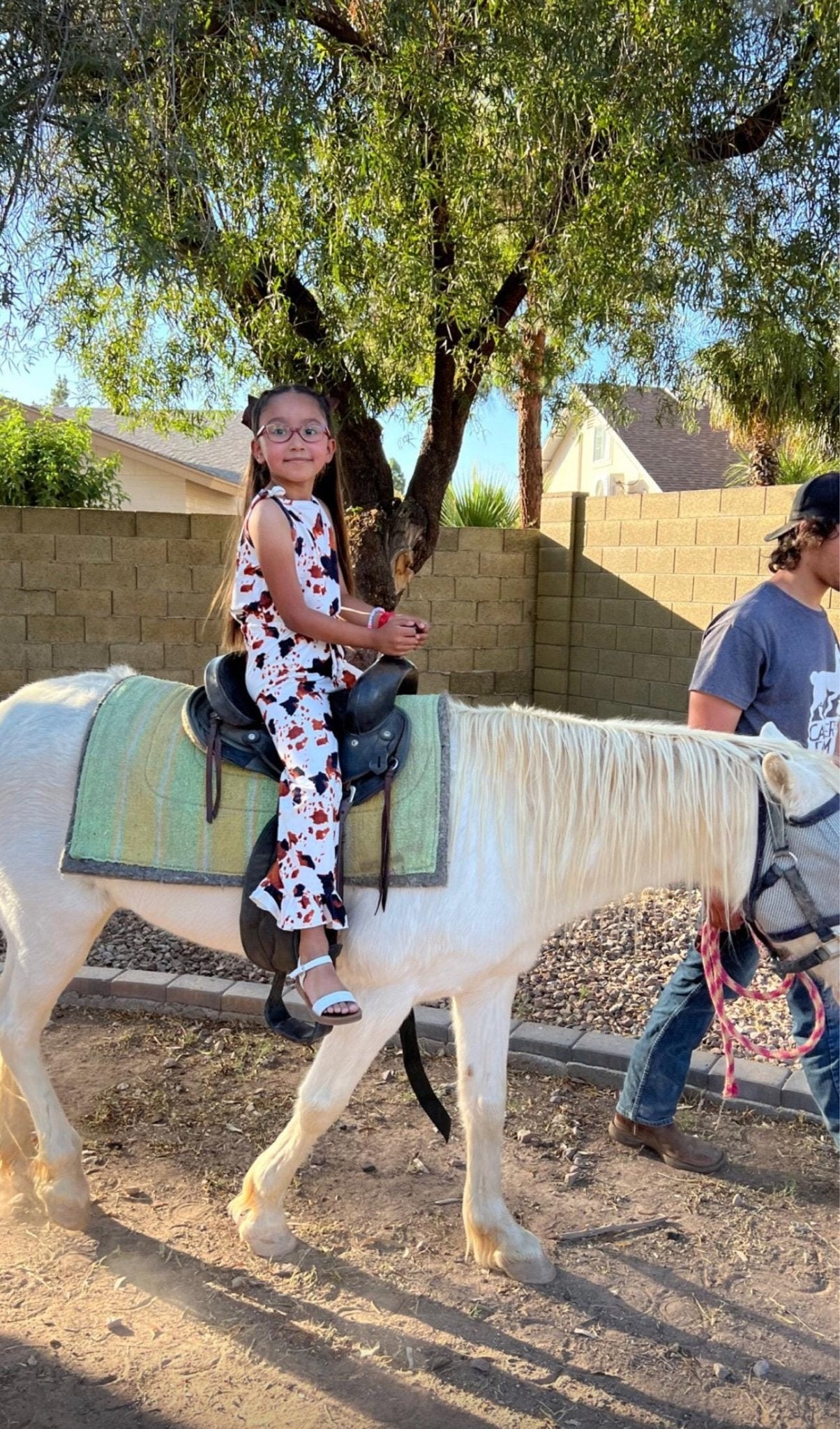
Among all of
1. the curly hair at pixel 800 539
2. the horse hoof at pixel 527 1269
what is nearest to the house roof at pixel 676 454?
the curly hair at pixel 800 539

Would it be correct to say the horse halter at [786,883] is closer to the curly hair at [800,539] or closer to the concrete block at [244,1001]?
the curly hair at [800,539]

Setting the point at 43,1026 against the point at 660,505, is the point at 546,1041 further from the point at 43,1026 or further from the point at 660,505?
the point at 660,505

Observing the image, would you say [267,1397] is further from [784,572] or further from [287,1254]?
[784,572]

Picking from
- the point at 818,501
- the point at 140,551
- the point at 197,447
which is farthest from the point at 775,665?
the point at 197,447

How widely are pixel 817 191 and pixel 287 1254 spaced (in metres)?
5.34

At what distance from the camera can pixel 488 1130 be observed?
7.93ft

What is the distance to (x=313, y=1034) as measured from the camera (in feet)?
7.29

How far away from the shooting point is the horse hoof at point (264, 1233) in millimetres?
2414

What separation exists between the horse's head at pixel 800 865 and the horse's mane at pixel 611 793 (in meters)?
0.06

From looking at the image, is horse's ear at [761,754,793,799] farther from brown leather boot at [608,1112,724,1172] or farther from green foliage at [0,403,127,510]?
green foliage at [0,403,127,510]

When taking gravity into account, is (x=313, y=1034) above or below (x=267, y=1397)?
above

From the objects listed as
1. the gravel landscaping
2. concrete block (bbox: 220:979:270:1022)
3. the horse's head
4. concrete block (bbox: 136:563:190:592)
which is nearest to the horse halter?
the horse's head

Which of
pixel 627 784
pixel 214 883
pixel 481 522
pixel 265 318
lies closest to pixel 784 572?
pixel 627 784

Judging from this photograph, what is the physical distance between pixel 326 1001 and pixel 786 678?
1408 mm
